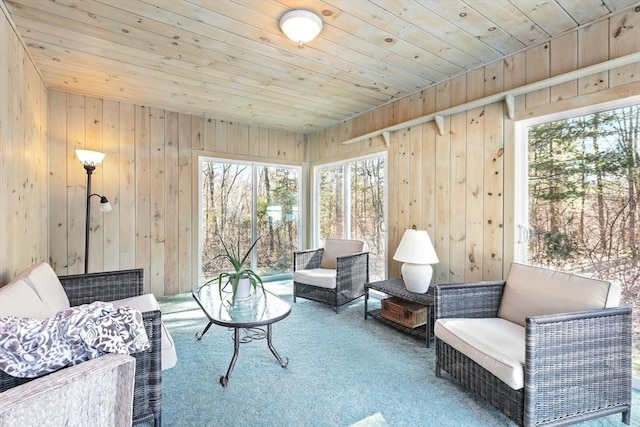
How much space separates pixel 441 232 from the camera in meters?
3.16

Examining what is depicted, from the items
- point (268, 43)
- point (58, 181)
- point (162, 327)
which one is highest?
point (268, 43)

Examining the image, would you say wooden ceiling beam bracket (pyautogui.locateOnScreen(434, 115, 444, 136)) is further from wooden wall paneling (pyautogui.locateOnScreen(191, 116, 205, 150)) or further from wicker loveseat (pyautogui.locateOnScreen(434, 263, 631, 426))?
wooden wall paneling (pyautogui.locateOnScreen(191, 116, 205, 150))

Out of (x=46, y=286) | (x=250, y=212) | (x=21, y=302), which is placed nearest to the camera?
(x=21, y=302)

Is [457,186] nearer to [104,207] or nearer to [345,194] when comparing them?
[345,194]

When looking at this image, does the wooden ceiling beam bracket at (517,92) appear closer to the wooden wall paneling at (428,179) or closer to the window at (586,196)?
the wooden wall paneling at (428,179)

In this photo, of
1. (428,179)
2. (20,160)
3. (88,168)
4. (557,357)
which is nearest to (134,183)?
(88,168)

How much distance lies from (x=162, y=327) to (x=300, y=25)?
2073 mm

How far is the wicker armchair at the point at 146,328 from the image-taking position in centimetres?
153

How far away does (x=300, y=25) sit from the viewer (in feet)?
6.67

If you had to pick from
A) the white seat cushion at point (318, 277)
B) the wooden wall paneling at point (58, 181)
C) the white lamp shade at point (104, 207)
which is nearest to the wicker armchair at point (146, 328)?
the white lamp shade at point (104, 207)

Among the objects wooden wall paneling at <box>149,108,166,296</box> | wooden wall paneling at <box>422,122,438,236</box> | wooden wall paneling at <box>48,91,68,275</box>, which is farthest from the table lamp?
wooden wall paneling at <box>48,91,68,275</box>

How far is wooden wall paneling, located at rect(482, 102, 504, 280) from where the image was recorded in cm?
266

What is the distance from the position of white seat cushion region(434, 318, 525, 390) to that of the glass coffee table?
1103 mm

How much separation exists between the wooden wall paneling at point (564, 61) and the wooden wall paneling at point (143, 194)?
14.1 feet
